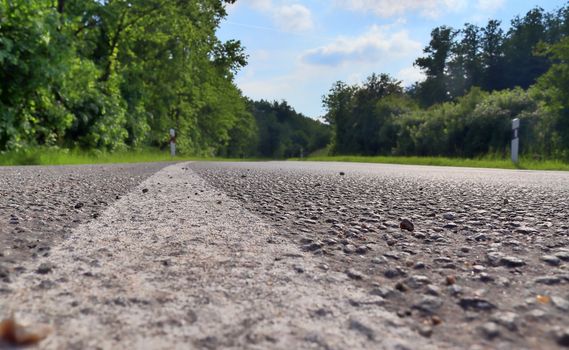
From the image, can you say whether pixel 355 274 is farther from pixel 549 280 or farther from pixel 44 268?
pixel 44 268

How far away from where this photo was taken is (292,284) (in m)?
1.01

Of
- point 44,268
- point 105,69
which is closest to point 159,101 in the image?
point 105,69

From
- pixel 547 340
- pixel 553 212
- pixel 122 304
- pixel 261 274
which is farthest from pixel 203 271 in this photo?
pixel 553 212

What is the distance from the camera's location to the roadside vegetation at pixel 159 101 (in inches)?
358

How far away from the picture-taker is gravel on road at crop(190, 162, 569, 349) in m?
0.80

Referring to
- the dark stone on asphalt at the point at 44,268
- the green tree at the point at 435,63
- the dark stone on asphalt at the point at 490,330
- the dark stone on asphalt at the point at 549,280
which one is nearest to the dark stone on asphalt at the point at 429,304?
the dark stone on asphalt at the point at 490,330

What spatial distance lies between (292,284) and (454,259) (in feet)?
1.96

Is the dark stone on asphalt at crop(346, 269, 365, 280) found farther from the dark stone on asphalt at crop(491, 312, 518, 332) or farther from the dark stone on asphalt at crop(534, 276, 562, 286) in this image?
the dark stone on asphalt at crop(534, 276, 562, 286)

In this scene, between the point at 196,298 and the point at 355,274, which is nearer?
the point at 196,298

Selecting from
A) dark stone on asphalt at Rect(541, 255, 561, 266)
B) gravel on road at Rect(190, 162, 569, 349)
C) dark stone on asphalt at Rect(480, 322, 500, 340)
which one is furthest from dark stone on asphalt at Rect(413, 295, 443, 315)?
dark stone on asphalt at Rect(541, 255, 561, 266)

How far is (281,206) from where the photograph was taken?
254 cm

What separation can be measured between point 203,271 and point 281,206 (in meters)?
1.46

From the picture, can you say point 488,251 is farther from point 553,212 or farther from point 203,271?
point 553,212

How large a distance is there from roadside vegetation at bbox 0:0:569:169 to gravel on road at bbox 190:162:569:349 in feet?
27.7
